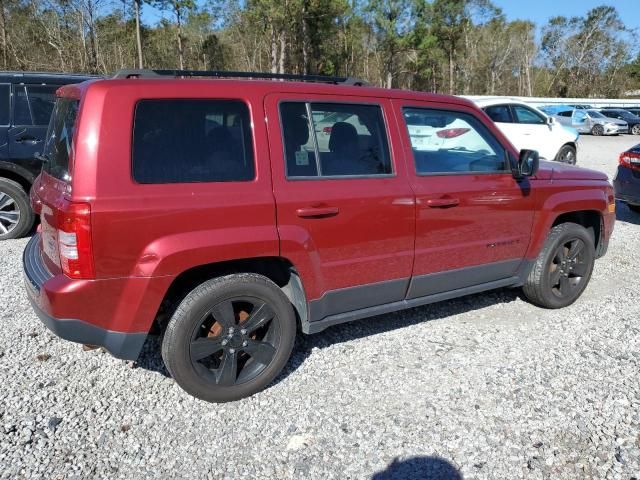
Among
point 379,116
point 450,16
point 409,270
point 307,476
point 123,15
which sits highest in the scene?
point 450,16

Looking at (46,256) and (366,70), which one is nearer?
(46,256)

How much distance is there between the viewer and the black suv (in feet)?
20.2

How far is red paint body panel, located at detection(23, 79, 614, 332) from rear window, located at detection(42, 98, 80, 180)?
83 mm

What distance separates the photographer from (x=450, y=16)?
49469 mm

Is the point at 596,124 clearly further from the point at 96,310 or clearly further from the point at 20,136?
the point at 96,310

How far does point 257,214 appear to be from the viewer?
286 cm

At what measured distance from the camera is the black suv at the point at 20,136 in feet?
20.2

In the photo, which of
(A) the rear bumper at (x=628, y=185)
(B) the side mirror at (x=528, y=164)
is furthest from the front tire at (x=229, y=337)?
(A) the rear bumper at (x=628, y=185)

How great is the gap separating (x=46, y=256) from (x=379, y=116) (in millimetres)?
2241

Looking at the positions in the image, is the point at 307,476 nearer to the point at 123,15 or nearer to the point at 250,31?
the point at 123,15

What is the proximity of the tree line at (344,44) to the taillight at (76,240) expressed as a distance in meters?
26.4

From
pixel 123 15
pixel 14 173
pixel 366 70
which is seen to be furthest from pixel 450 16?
pixel 14 173

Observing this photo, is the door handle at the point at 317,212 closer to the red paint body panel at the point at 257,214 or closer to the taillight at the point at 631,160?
the red paint body panel at the point at 257,214

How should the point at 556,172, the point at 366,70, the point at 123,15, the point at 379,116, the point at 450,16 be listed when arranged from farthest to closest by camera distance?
1. the point at 366,70
2. the point at 450,16
3. the point at 123,15
4. the point at 556,172
5. the point at 379,116
